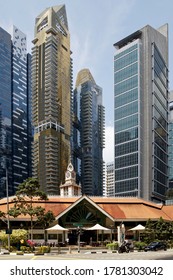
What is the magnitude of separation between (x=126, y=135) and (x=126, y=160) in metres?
10.7

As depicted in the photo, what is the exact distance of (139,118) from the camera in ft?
559

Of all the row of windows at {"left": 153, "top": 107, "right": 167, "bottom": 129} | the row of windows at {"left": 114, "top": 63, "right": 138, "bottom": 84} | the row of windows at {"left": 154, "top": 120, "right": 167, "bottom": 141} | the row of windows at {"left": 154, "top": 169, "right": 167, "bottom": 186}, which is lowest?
the row of windows at {"left": 154, "top": 169, "right": 167, "bottom": 186}

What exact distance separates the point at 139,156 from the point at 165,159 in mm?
→ 33202

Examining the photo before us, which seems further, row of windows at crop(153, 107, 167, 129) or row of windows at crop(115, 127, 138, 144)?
row of windows at crop(153, 107, 167, 129)

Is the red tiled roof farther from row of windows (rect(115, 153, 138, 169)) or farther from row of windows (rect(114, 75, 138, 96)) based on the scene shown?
row of windows (rect(114, 75, 138, 96))

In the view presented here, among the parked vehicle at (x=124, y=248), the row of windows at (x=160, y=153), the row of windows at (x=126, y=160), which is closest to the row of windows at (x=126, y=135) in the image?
the row of windows at (x=126, y=160)

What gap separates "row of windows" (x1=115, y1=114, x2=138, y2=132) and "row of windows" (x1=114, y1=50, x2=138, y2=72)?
77.8 feet

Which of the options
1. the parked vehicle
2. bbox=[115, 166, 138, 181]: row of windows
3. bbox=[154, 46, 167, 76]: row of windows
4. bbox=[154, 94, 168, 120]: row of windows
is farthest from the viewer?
bbox=[154, 46, 167, 76]: row of windows

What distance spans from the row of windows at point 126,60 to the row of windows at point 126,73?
186 centimetres

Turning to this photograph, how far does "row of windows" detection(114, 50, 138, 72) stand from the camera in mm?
177125

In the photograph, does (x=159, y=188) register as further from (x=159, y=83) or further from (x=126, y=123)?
(x=159, y=83)

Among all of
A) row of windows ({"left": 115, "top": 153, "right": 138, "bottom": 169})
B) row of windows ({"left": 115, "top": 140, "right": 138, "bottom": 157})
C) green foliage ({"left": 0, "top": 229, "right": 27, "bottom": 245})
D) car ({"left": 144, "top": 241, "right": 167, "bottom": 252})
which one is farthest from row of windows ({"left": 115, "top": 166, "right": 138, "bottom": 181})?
green foliage ({"left": 0, "top": 229, "right": 27, "bottom": 245})

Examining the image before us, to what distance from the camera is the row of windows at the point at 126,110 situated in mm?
173250
